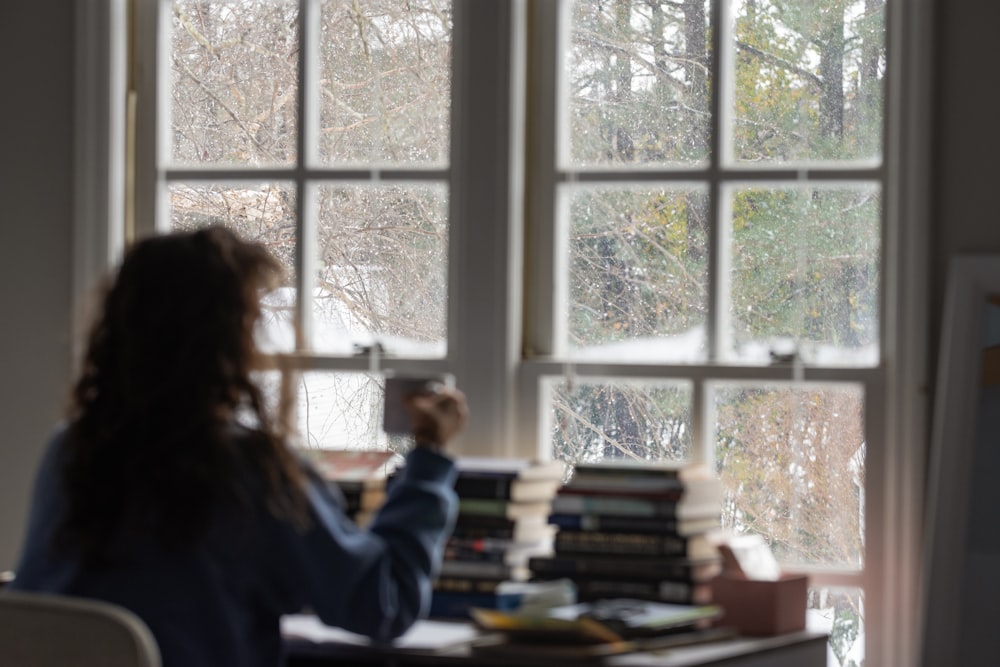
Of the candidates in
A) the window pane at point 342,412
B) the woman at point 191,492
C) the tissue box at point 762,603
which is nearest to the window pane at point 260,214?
the window pane at point 342,412

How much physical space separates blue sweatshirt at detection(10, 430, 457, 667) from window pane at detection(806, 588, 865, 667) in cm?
105

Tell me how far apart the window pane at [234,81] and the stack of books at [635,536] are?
1.12m

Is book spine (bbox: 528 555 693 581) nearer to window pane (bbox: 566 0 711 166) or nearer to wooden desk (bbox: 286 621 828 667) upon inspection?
wooden desk (bbox: 286 621 828 667)

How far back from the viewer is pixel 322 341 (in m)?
3.10

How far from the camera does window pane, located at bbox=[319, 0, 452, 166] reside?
3021mm

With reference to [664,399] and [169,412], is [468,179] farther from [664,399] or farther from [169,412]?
[169,412]

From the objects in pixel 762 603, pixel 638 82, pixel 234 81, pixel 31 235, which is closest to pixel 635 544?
pixel 762 603

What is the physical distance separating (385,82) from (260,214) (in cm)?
44

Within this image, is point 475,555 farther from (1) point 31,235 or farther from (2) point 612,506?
(1) point 31,235

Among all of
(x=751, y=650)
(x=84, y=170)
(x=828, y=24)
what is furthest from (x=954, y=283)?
(x=84, y=170)

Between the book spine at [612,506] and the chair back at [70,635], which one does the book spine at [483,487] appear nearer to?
the book spine at [612,506]

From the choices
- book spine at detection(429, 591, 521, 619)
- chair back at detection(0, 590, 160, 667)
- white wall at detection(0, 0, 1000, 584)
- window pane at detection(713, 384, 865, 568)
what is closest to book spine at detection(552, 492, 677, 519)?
book spine at detection(429, 591, 521, 619)

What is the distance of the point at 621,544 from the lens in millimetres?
2576

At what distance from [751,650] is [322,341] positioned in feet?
4.23
